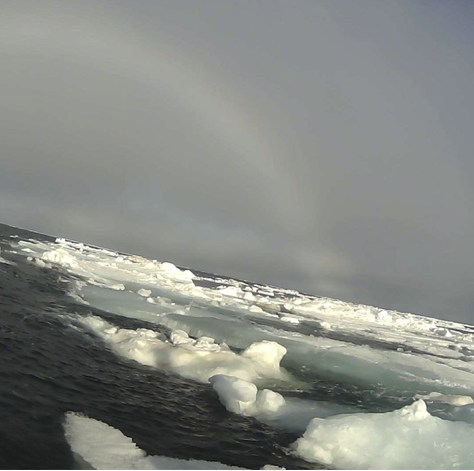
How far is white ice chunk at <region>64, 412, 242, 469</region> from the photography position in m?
8.52

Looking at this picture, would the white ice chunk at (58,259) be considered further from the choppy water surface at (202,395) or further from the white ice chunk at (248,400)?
the white ice chunk at (248,400)

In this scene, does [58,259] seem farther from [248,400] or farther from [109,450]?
[109,450]

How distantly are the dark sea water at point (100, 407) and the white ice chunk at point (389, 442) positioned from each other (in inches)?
39.4

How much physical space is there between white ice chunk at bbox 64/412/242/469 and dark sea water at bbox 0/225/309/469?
0.29 metres

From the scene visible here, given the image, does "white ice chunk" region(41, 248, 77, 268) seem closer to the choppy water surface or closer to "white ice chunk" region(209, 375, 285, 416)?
the choppy water surface

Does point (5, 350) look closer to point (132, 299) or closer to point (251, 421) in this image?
point (251, 421)

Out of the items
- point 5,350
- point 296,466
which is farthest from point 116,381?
point 296,466

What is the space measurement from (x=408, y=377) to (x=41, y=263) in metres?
44.0

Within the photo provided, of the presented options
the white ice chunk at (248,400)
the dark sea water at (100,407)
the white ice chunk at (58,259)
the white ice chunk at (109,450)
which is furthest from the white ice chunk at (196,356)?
the white ice chunk at (58,259)

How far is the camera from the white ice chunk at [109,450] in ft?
28.0

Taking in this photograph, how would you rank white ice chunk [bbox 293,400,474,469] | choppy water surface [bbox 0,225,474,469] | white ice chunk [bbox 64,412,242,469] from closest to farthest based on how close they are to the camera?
1. white ice chunk [bbox 64,412,242,469]
2. choppy water surface [bbox 0,225,474,469]
3. white ice chunk [bbox 293,400,474,469]

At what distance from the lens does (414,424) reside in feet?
37.8

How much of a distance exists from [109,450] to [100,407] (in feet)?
9.24

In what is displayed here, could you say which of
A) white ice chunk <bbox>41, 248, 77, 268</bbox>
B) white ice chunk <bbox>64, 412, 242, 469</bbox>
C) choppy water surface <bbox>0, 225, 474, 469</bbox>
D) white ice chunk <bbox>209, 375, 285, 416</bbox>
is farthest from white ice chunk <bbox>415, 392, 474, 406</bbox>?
white ice chunk <bbox>41, 248, 77, 268</bbox>
